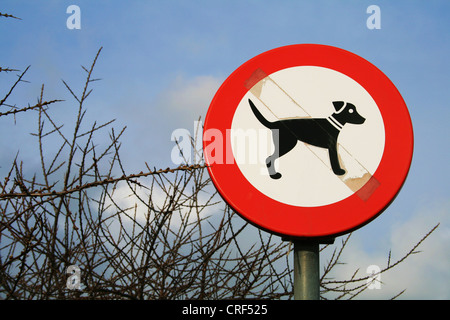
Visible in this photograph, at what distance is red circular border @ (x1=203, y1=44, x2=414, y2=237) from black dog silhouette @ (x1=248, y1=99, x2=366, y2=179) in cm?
14

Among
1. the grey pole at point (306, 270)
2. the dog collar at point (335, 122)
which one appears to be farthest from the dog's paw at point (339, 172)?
the grey pole at point (306, 270)

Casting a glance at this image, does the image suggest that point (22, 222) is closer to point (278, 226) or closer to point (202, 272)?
point (202, 272)

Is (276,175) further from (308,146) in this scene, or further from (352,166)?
(352,166)

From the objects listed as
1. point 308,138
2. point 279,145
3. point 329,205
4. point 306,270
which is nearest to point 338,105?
point 308,138

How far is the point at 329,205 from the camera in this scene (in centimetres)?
165

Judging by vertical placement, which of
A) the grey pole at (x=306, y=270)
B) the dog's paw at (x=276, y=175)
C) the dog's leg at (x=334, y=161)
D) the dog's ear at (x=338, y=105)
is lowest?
the grey pole at (x=306, y=270)

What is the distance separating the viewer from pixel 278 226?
1.64 meters

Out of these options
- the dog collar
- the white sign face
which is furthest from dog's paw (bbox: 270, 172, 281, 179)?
the dog collar

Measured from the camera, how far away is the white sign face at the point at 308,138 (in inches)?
66.1

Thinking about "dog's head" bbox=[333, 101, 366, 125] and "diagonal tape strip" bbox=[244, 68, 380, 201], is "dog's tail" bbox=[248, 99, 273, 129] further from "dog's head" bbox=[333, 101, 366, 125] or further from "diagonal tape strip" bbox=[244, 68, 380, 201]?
"dog's head" bbox=[333, 101, 366, 125]

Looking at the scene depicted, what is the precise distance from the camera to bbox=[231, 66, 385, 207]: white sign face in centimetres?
168

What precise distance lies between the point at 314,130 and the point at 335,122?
9 centimetres

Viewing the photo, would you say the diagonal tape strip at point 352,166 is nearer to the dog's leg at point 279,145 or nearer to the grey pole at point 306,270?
the dog's leg at point 279,145
